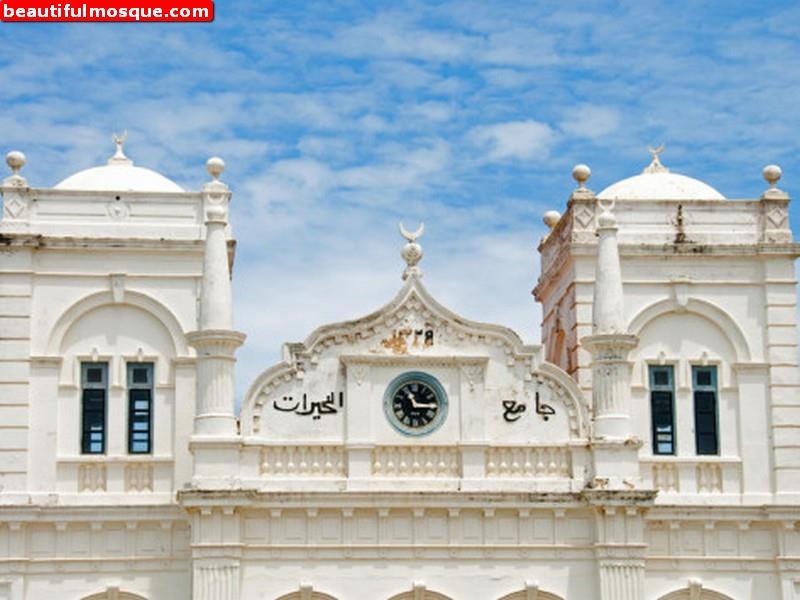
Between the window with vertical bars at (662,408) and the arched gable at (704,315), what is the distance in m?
0.88

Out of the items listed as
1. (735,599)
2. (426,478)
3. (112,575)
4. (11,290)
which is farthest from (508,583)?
(11,290)

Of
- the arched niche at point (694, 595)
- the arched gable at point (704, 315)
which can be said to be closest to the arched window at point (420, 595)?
the arched niche at point (694, 595)

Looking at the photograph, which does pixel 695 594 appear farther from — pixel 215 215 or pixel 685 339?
pixel 215 215

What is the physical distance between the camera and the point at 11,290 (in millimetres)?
31594

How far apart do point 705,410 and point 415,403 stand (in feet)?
18.1

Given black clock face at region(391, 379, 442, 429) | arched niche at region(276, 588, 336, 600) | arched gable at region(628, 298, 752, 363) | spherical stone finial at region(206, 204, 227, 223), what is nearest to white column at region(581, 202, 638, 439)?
arched gable at region(628, 298, 752, 363)

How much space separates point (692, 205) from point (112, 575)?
12425 millimetres

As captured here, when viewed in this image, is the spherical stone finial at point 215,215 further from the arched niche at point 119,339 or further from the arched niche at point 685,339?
the arched niche at point 685,339

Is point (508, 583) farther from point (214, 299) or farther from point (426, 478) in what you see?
point (214, 299)

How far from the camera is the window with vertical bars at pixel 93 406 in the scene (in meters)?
31.4

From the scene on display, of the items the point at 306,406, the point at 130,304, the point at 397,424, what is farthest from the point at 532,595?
the point at 130,304

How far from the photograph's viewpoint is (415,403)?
101 ft

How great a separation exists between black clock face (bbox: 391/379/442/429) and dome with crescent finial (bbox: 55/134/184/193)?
578 centimetres

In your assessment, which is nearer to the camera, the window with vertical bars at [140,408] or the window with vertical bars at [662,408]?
the window with vertical bars at [140,408]
